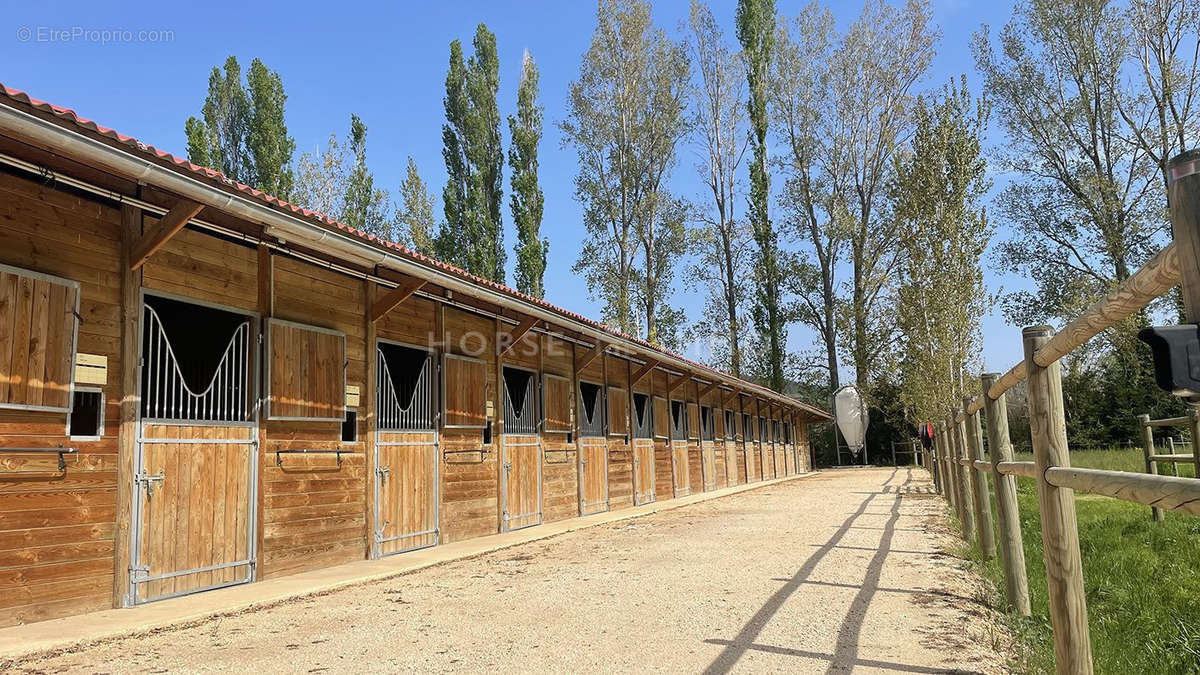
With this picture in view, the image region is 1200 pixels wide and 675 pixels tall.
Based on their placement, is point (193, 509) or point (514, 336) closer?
point (193, 509)

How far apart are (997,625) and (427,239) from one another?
26.5m

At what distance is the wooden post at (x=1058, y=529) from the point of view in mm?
2613

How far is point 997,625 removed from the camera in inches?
162

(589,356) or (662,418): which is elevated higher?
(589,356)

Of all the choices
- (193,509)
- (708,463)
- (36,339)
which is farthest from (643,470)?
(36,339)

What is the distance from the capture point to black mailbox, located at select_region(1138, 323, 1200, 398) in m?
1.37

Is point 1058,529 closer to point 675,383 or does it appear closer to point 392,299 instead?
point 392,299

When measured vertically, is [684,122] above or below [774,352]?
above

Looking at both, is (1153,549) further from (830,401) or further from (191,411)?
(830,401)

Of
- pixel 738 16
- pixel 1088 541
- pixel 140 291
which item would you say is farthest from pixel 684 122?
pixel 140 291

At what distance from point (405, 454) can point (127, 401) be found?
3158 millimetres

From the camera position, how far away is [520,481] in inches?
399

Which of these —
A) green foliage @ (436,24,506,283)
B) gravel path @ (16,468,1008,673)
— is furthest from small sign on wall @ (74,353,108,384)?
green foliage @ (436,24,506,283)

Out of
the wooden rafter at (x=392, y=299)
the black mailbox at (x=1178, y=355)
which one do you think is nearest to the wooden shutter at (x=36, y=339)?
the wooden rafter at (x=392, y=299)
